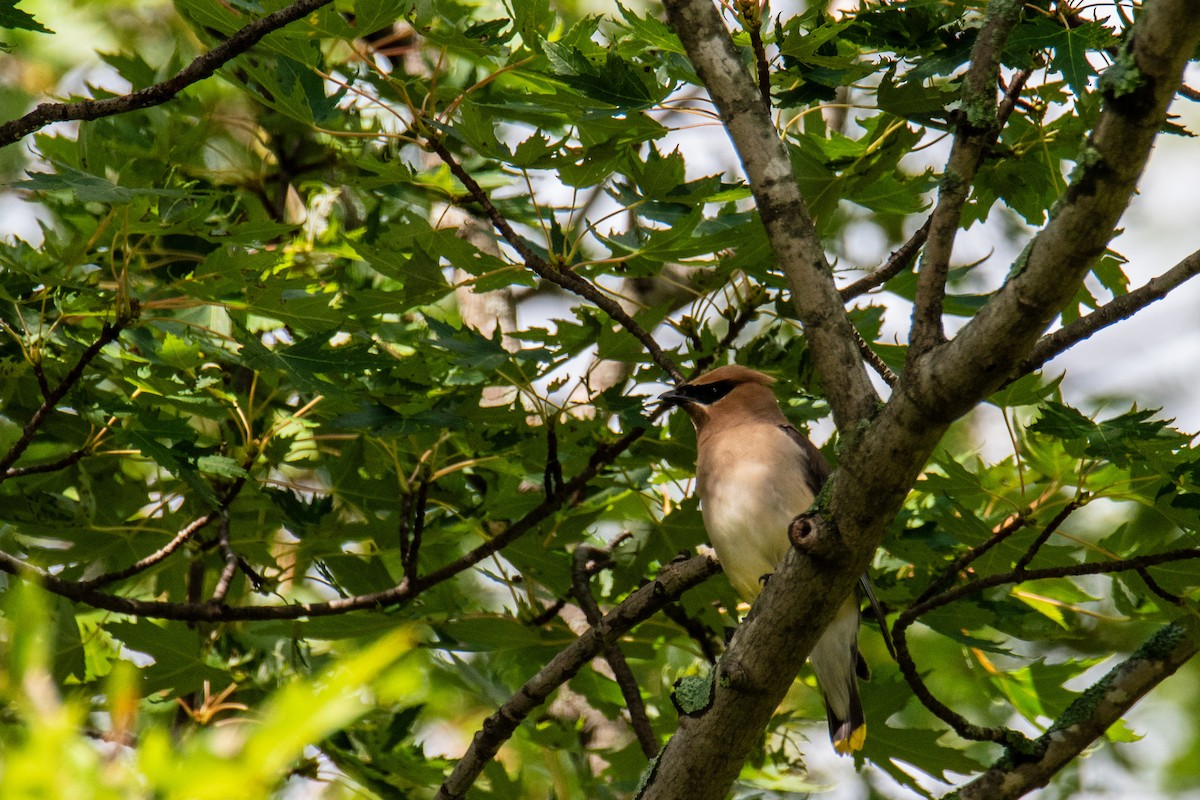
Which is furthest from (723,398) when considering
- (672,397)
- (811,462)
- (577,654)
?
(577,654)

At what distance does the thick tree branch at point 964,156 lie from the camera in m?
2.76

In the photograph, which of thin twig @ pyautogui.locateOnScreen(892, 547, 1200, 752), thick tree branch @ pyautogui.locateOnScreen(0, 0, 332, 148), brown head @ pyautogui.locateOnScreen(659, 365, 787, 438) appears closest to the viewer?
thick tree branch @ pyautogui.locateOnScreen(0, 0, 332, 148)

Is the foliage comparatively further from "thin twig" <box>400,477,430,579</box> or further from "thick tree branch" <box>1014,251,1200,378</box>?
"thick tree branch" <box>1014,251,1200,378</box>

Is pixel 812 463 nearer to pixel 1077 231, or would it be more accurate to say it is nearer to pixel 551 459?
pixel 551 459

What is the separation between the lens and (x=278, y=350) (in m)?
4.04

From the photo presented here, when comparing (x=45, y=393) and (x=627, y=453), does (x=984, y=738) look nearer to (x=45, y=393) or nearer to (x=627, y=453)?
(x=627, y=453)

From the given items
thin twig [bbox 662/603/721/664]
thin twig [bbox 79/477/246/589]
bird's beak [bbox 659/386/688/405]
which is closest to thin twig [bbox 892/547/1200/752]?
thin twig [bbox 662/603/721/664]

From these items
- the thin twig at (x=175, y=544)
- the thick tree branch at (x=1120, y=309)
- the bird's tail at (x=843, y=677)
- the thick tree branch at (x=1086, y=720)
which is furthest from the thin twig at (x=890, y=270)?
the thin twig at (x=175, y=544)

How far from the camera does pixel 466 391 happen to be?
4.50 metres

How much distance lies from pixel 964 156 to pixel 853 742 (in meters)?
2.67

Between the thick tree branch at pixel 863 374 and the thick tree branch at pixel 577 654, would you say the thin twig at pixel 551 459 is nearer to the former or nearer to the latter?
the thick tree branch at pixel 577 654

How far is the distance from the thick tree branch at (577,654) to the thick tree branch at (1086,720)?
1095mm

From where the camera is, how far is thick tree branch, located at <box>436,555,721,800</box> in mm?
3828

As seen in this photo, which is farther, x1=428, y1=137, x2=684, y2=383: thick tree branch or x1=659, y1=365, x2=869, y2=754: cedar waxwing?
x1=659, y1=365, x2=869, y2=754: cedar waxwing
